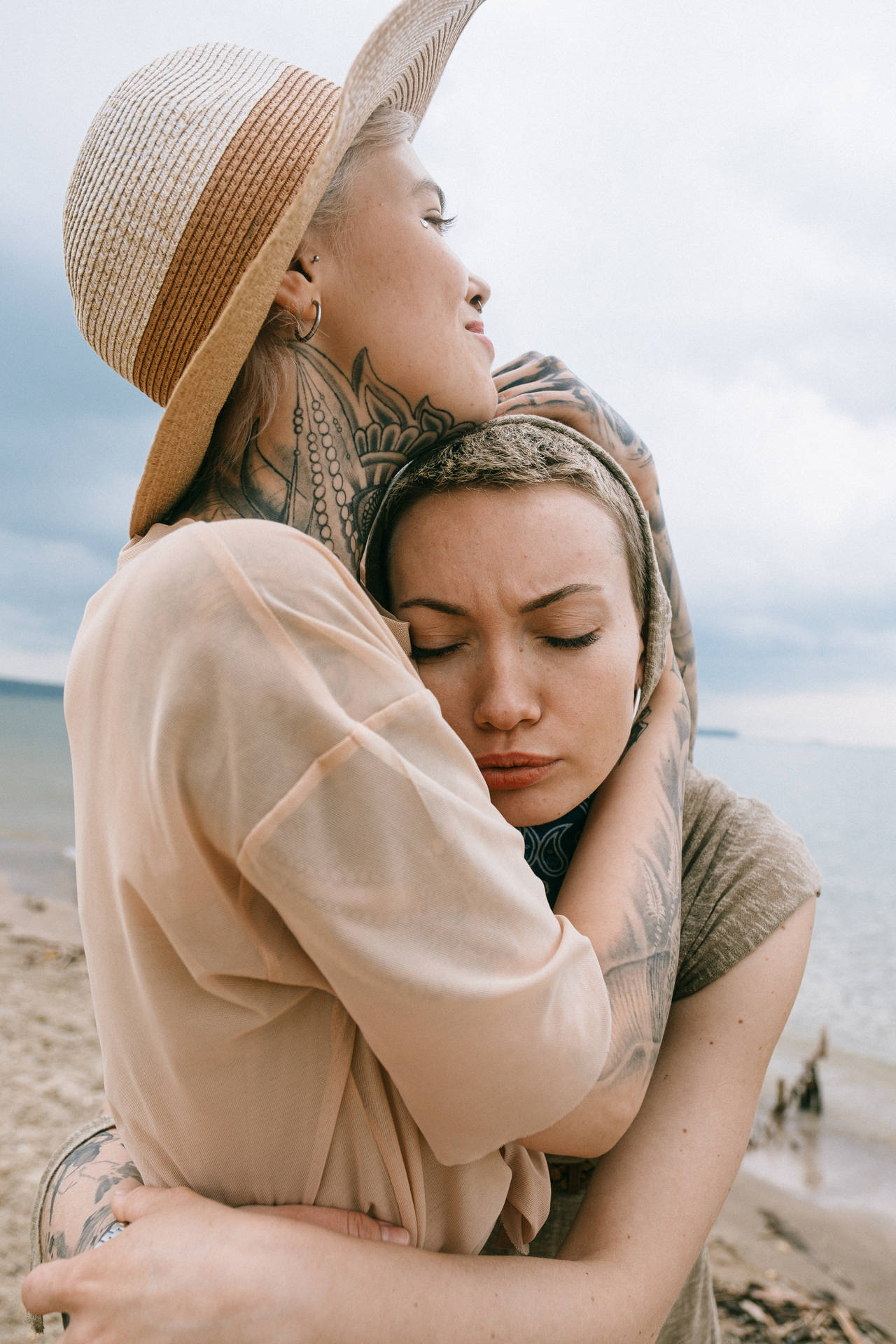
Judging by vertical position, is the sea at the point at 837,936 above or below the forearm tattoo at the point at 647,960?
below

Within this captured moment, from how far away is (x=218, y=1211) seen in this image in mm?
1282

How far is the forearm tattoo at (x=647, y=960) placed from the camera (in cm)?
150

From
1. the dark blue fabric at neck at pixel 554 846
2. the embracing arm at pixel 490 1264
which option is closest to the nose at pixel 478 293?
the dark blue fabric at neck at pixel 554 846

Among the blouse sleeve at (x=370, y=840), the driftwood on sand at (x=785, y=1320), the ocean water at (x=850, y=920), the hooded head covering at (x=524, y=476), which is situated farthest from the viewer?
the ocean water at (x=850, y=920)

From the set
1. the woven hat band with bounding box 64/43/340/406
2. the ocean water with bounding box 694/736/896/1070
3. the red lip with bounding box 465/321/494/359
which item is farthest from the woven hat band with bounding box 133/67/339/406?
the ocean water with bounding box 694/736/896/1070

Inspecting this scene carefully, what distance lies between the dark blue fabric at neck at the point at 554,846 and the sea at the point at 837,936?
183 inches

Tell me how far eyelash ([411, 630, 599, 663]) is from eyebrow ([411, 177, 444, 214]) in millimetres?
860

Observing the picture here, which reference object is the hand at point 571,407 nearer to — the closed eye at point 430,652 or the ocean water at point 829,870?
the closed eye at point 430,652

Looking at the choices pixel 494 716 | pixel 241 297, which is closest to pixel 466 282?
pixel 241 297

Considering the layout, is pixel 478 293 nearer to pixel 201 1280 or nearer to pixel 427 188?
pixel 427 188

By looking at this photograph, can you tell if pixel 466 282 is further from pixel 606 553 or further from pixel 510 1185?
pixel 510 1185

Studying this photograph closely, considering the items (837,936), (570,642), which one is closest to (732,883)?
(570,642)

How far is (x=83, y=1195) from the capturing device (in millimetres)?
1642

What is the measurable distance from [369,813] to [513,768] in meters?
0.68
